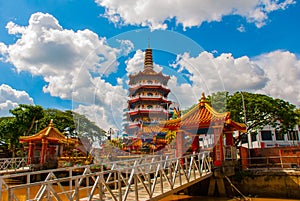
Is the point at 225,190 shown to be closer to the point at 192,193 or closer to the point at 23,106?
the point at 192,193

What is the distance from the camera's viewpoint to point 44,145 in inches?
779

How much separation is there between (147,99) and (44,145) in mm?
10617

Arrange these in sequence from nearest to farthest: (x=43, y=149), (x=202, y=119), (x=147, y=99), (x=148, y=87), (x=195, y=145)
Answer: (x=202, y=119), (x=195, y=145), (x=43, y=149), (x=147, y=99), (x=148, y=87)

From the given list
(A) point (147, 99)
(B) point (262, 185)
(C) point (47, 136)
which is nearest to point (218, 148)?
(B) point (262, 185)

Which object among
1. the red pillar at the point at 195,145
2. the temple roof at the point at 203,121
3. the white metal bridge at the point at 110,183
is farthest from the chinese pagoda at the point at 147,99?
the white metal bridge at the point at 110,183

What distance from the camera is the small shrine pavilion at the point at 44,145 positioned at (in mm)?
19750

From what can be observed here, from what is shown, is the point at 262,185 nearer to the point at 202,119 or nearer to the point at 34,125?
the point at 202,119

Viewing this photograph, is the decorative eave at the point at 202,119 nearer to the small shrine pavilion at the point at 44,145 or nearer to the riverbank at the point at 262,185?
the riverbank at the point at 262,185

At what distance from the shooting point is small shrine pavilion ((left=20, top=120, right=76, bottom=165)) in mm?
19750

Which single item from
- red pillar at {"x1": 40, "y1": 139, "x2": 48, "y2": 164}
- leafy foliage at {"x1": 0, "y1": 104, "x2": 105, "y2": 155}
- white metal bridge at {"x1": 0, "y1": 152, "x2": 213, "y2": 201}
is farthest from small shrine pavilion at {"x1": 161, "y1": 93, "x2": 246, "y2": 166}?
leafy foliage at {"x1": 0, "y1": 104, "x2": 105, "y2": 155}

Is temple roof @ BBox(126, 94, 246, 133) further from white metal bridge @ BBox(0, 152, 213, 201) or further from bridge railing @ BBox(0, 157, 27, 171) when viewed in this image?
bridge railing @ BBox(0, 157, 27, 171)

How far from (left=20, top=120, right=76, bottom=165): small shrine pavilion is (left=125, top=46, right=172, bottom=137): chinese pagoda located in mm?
6527

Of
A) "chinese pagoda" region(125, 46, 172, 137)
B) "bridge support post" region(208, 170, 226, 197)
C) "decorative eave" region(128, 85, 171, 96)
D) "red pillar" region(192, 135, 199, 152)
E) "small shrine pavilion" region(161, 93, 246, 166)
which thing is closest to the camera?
"small shrine pavilion" region(161, 93, 246, 166)

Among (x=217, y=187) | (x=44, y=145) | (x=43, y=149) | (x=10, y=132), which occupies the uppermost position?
(x=10, y=132)
